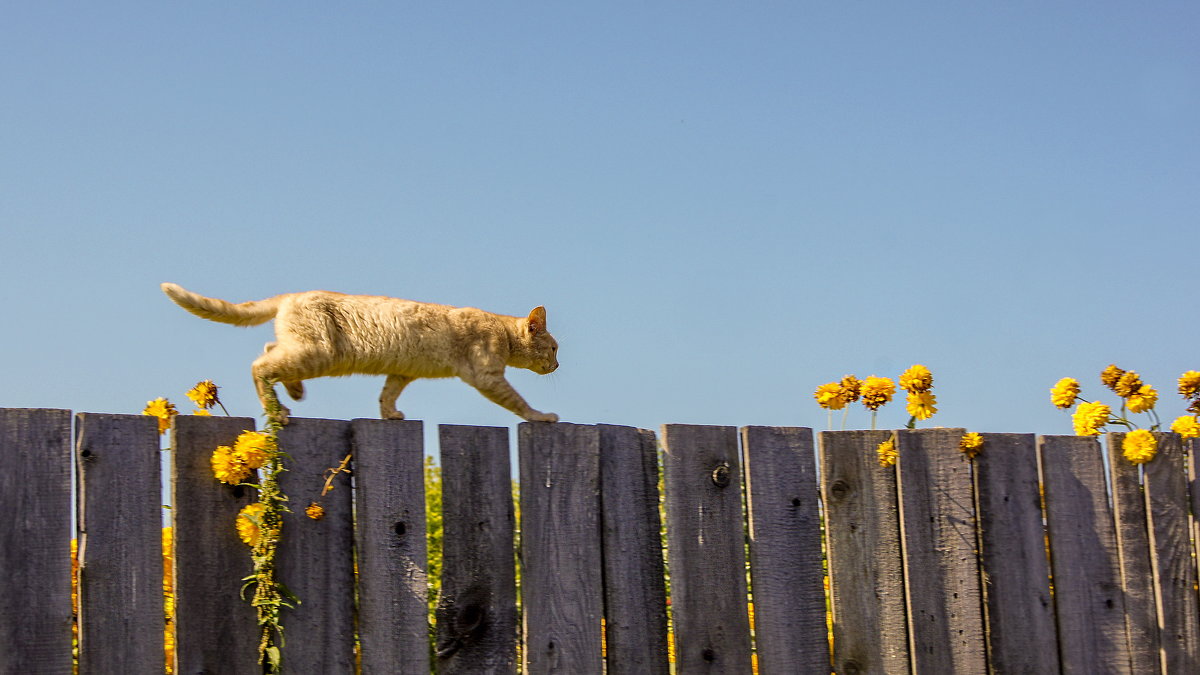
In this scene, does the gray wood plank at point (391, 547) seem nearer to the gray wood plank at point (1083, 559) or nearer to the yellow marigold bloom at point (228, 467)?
the yellow marigold bloom at point (228, 467)

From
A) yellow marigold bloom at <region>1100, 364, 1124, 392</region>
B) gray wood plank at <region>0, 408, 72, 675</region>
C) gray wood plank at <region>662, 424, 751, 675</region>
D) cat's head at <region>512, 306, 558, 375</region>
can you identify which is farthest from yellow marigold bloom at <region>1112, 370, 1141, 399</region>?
gray wood plank at <region>0, 408, 72, 675</region>

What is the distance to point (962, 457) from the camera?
4027 mm

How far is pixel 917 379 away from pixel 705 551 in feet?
3.53

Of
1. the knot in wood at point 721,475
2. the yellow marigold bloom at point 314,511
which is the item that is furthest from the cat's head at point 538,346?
the yellow marigold bloom at point 314,511

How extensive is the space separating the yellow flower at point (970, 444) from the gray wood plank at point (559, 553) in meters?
1.40

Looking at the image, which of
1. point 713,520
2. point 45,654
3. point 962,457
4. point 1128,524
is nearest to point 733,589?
point 713,520

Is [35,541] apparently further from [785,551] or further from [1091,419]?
[1091,419]

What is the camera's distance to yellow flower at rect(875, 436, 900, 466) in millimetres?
3906

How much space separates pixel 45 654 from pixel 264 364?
47.1 inches

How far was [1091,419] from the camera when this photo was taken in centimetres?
434

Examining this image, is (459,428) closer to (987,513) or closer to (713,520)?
(713,520)

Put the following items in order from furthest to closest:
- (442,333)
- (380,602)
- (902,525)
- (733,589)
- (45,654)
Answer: (442,333) < (902,525) < (733,589) < (380,602) < (45,654)

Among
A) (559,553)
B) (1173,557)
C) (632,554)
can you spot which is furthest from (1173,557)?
(559,553)

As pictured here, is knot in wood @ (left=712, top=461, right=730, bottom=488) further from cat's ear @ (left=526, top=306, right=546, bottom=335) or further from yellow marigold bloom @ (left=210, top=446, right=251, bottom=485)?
yellow marigold bloom @ (left=210, top=446, right=251, bottom=485)
